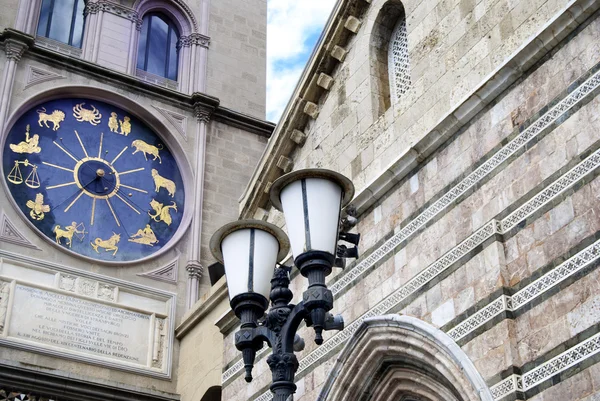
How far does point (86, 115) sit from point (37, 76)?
1.07 meters

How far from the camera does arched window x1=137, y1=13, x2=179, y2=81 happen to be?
64.3ft

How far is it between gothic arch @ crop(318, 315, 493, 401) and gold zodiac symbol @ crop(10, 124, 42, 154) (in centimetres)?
850

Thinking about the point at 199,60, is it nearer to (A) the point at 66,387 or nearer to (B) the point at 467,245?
(A) the point at 66,387

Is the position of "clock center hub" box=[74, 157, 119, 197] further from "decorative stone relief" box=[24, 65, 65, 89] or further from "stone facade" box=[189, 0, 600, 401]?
"stone facade" box=[189, 0, 600, 401]

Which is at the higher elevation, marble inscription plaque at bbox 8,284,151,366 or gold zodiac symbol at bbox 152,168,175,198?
gold zodiac symbol at bbox 152,168,175,198

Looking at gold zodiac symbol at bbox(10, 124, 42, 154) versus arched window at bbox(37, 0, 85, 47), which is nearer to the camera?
gold zodiac symbol at bbox(10, 124, 42, 154)

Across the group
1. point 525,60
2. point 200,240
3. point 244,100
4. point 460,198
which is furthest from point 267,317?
point 244,100

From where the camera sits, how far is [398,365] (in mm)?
10117

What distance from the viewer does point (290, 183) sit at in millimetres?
6867

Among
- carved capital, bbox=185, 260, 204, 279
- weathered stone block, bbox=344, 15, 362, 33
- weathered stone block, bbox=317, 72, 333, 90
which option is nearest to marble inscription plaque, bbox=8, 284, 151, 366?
carved capital, bbox=185, 260, 204, 279

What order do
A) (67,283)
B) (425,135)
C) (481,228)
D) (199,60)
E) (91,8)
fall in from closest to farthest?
1. (481,228)
2. (425,135)
3. (67,283)
4. (91,8)
5. (199,60)

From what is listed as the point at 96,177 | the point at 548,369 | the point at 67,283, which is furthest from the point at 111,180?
the point at 548,369

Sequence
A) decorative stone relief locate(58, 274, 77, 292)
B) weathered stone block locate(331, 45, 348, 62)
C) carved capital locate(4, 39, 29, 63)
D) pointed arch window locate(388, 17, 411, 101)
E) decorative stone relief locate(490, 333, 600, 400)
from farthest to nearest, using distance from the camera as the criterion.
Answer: carved capital locate(4, 39, 29, 63) < decorative stone relief locate(58, 274, 77, 292) < weathered stone block locate(331, 45, 348, 62) < pointed arch window locate(388, 17, 411, 101) < decorative stone relief locate(490, 333, 600, 400)

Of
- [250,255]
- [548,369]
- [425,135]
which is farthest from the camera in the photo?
[425,135]
